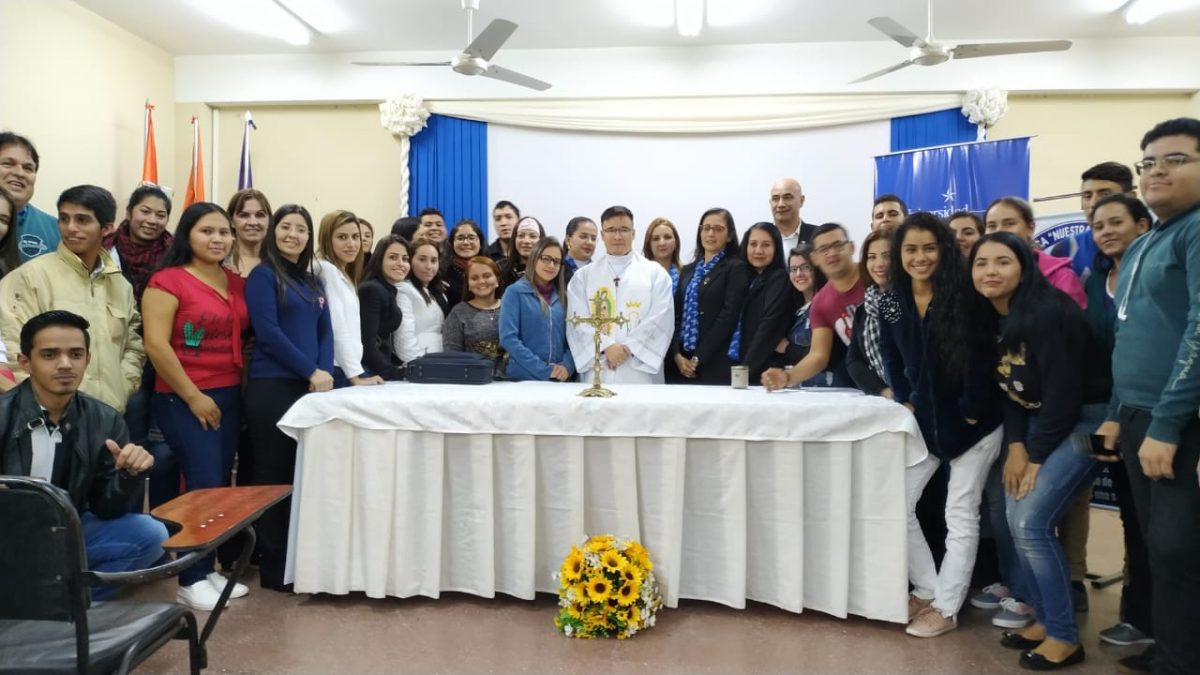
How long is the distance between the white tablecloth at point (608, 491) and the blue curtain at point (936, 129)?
15.2 feet

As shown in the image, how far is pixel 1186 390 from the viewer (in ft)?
5.67

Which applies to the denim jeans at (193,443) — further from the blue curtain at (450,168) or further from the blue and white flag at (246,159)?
the blue and white flag at (246,159)

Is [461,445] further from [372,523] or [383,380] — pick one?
[383,380]

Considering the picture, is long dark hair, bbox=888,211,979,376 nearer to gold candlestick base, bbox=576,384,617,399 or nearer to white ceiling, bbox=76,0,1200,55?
gold candlestick base, bbox=576,384,617,399

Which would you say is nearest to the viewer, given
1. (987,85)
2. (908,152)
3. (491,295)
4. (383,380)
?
(383,380)

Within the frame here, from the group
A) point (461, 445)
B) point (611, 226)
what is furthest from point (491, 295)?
point (461, 445)

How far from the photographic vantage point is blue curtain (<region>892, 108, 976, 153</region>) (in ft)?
21.3

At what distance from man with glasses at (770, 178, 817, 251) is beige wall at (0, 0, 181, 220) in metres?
5.31

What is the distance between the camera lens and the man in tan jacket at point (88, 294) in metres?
2.63

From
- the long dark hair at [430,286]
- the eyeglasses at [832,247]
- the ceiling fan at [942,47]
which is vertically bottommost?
the long dark hair at [430,286]

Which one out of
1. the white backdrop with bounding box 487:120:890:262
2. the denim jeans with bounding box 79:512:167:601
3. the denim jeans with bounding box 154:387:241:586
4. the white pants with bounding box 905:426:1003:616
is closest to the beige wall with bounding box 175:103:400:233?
the white backdrop with bounding box 487:120:890:262

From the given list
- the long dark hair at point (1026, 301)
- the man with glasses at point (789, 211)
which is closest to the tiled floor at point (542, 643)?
the long dark hair at point (1026, 301)

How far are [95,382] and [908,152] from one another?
5711 mm

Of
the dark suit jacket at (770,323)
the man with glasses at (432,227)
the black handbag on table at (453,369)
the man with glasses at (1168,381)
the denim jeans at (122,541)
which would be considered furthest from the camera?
the man with glasses at (432,227)
